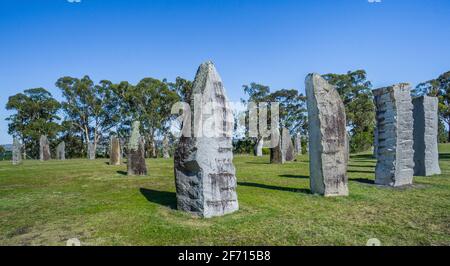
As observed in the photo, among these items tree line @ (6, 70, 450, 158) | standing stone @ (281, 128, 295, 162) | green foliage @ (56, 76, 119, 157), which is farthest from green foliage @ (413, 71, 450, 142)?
green foliage @ (56, 76, 119, 157)

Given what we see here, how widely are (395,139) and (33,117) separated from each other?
50.3 metres

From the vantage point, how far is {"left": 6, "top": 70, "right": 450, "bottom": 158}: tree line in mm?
44875

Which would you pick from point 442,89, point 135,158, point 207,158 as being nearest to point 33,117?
point 135,158

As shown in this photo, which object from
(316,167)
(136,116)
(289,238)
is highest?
(136,116)

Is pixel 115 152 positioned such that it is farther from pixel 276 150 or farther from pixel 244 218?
pixel 244 218

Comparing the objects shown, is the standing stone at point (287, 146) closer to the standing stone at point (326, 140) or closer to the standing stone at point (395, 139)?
the standing stone at point (395, 139)

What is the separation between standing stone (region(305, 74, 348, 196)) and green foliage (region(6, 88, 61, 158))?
4523cm

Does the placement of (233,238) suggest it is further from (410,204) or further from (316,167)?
(410,204)

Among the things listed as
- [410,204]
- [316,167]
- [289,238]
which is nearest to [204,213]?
[289,238]

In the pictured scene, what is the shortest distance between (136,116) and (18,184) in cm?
3493

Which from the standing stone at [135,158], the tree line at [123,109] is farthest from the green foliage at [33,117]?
the standing stone at [135,158]

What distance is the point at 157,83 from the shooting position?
149ft

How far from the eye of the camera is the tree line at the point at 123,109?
1767 inches

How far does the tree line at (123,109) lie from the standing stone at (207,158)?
38035 mm
